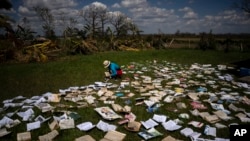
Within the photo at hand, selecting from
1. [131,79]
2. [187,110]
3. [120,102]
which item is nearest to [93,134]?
[120,102]

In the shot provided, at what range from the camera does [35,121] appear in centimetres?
418

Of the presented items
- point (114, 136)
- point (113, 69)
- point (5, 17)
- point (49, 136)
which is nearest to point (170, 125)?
point (114, 136)

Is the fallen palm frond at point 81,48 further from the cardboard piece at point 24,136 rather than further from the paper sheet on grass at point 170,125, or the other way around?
the paper sheet on grass at point 170,125

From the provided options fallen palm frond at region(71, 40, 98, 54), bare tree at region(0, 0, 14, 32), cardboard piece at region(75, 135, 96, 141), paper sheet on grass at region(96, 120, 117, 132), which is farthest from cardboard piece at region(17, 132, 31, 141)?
fallen palm frond at region(71, 40, 98, 54)

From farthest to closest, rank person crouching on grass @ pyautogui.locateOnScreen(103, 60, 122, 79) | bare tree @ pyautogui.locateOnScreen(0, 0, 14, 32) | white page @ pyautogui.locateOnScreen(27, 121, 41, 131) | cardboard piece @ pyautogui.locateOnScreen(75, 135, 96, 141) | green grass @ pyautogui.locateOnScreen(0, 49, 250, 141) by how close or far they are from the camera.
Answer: bare tree @ pyautogui.locateOnScreen(0, 0, 14, 32), person crouching on grass @ pyautogui.locateOnScreen(103, 60, 122, 79), white page @ pyautogui.locateOnScreen(27, 121, 41, 131), green grass @ pyautogui.locateOnScreen(0, 49, 250, 141), cardboard piece @ pyautogui.locateOnScreen(75, 135, 96, 141)

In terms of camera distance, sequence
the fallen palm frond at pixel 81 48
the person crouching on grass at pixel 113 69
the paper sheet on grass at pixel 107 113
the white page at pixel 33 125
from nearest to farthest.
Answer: the white page at pixel 33 125 < the paper sheet on grass at pixel 107 113 < the person crouching on grass at pixel 113 69 < the fallen palm frond at pixel 81 48

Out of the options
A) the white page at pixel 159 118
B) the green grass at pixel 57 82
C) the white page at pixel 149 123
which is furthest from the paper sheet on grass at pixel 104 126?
the white page at pixel 159 118

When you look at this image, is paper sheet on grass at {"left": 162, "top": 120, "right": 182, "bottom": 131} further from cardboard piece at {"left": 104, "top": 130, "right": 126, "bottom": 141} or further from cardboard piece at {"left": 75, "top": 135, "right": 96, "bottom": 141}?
cardboard piece at {"left": 75, "top": 135, "right": 96, "bottom": 141}

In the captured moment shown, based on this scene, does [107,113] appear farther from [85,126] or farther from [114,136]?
[114,136]

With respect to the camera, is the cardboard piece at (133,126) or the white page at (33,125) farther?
the white page at (33,125)

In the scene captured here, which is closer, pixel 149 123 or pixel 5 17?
pixel 149 123

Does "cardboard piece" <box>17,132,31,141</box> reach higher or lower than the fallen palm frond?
lower

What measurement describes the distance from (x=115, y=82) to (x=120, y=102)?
6.13ft

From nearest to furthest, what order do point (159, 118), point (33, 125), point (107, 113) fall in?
point (33, 125) → point (159, 118) → point (107, 113)
